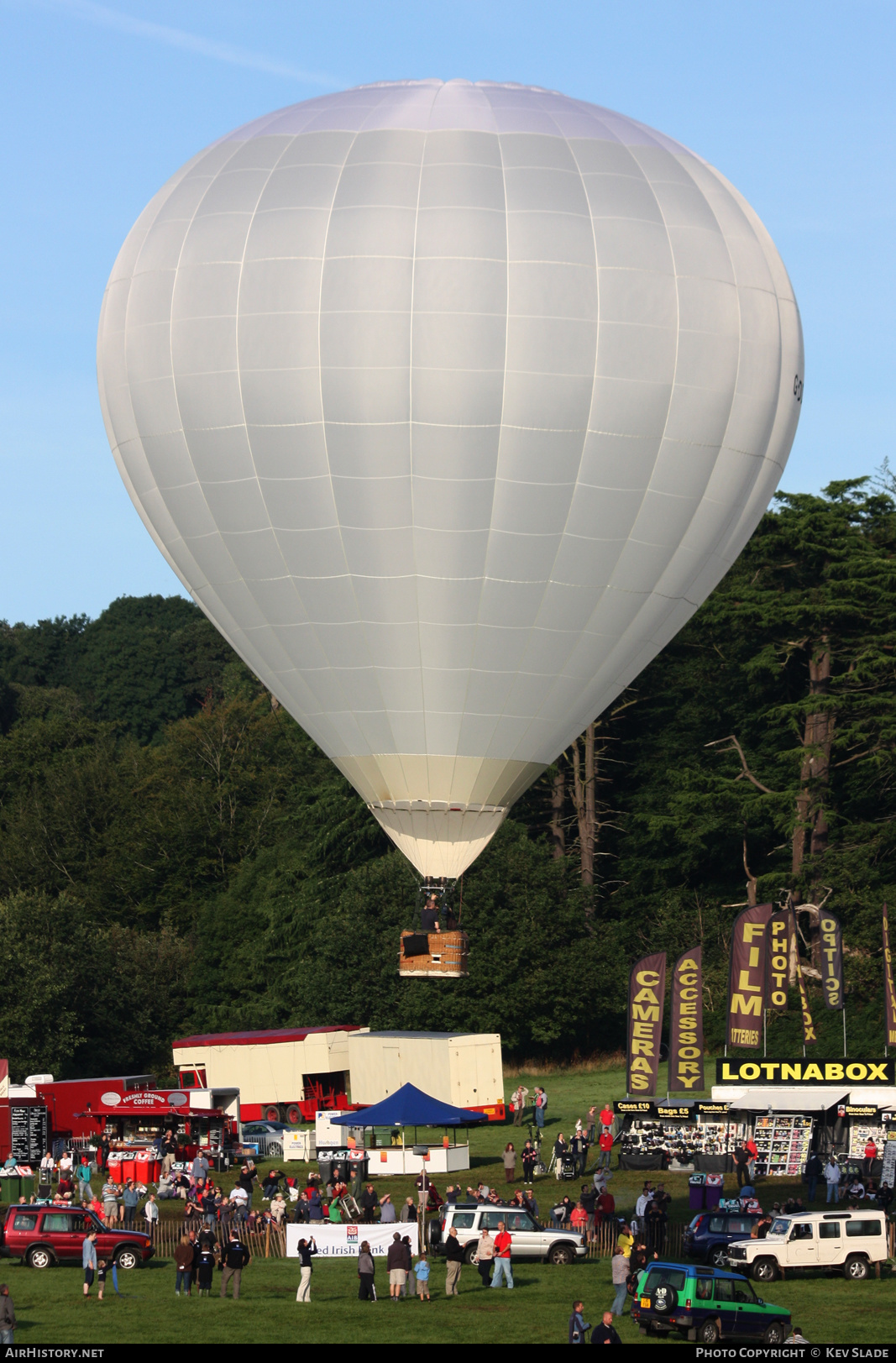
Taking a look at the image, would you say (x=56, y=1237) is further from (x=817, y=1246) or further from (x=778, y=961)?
(x=778, y=961)

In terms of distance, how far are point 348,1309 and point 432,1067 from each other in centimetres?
1998

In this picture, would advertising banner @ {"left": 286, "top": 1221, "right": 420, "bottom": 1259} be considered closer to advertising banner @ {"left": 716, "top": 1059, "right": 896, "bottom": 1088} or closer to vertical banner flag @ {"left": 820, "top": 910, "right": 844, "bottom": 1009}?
advertising banner @ {"left": 716, "top": 1059, "right": 896, "bottom": 1088}

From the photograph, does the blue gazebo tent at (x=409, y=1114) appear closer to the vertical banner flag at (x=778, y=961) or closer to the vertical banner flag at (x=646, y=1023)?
the vertical banner flag at (x=646, y=1023)

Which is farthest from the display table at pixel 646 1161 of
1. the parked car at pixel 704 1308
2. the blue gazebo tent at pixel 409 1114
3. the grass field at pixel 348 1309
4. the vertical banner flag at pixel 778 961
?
the parked car at pixel 704 1308

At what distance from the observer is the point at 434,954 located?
32.2m

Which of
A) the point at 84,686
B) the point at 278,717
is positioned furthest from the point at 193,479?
the point at 84,686

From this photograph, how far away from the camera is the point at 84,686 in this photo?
4855 inches

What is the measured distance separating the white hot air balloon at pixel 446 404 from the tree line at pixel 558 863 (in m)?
23.6

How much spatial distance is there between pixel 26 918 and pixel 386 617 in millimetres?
29085

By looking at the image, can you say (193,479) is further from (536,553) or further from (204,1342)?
(204,1342)

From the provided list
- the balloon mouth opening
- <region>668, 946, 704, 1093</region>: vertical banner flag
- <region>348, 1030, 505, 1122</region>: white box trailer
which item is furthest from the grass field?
<region>348, 1030, 505, 1122</region>: white box trailer

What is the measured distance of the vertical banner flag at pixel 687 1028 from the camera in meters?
39.2

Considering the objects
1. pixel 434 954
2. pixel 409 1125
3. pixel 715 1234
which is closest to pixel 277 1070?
pixel 409 1125

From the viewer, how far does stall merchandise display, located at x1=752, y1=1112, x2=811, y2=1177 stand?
3706 centimetres
